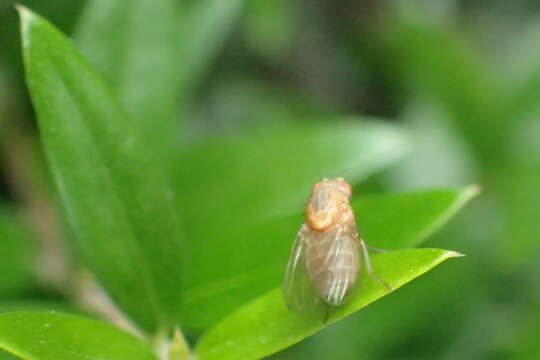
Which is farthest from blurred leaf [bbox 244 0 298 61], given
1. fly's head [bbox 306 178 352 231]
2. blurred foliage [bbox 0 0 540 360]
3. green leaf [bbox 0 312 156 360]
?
green leaf [bbox 0 312 156 360]

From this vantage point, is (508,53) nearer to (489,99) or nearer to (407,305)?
(489,99)

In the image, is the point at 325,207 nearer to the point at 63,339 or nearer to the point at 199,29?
the point at 63,339

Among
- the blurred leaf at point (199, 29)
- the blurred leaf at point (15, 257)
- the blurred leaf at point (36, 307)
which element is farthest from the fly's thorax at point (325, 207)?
the blurred leaf at point (15, 257)

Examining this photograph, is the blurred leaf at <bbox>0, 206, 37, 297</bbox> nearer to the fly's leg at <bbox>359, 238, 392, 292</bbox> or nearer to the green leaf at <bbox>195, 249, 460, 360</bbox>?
the green leaf at <bbox>195, 249, 460, 360</bbox>

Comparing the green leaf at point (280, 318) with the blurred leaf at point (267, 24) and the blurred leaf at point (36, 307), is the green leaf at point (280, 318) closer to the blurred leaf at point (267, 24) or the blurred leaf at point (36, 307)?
the blurred leaf at point (36, 307)

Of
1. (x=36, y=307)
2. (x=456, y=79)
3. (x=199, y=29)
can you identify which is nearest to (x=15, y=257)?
(x=36, y=307)

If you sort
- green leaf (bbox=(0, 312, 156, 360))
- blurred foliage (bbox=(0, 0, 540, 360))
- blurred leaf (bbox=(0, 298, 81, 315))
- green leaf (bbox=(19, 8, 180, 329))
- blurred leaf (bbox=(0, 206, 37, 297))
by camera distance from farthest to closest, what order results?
blurred leaf (bbox=(0, 206, 37, 297)) → blurred foliage (bbox=(0, 0, 540, 360)) → blurred leaf (bbox=(0, 298, 81, 315)) → green leaf (bbox=(19, 8, 180, 329)) → green leaf (bbox=(0, 312, 156, 360))

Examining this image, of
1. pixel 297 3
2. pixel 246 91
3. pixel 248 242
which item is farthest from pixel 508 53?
pixel 248 242
